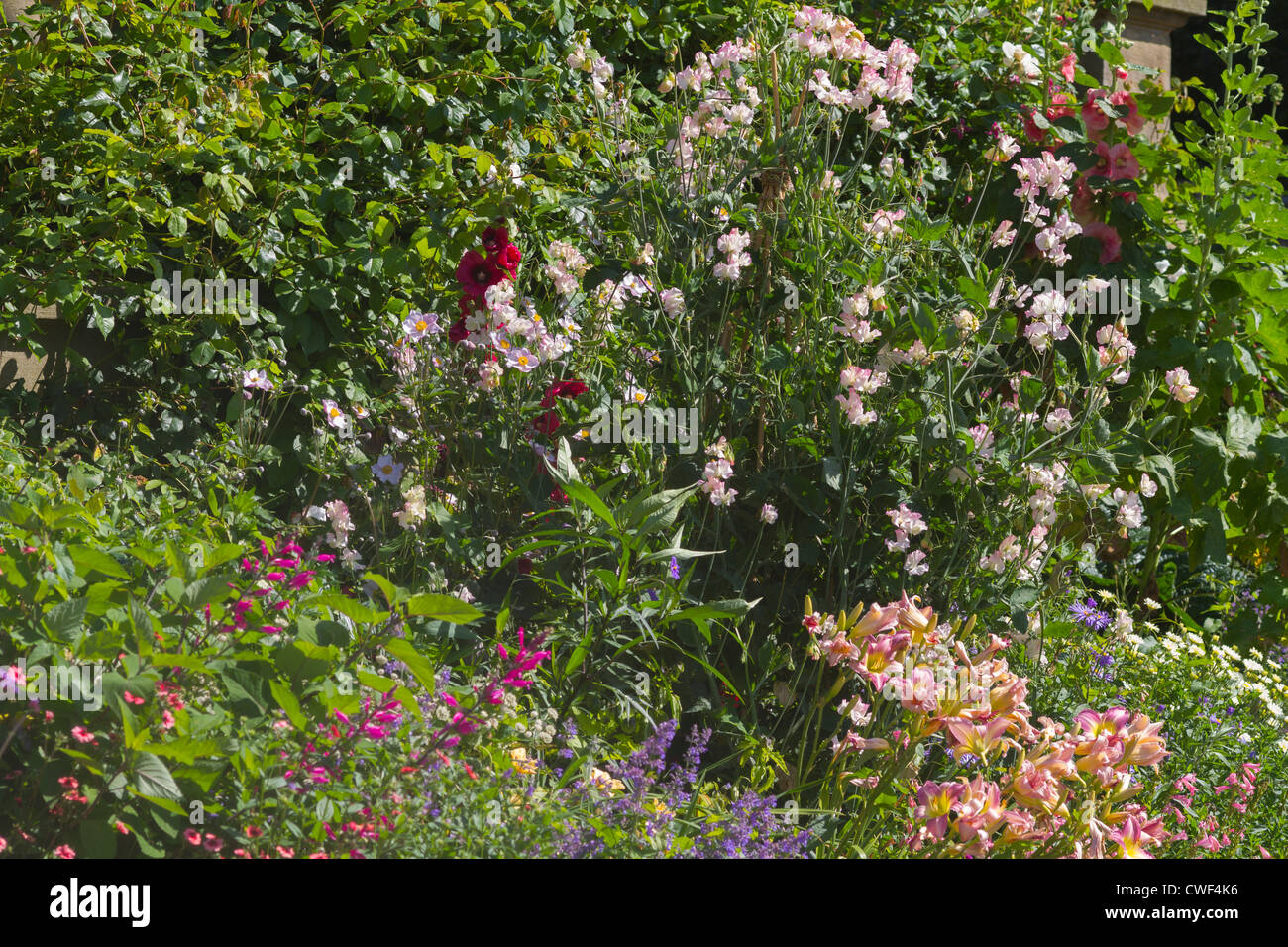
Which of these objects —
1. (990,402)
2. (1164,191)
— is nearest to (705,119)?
(990,402)

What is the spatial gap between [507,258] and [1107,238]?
2082mm

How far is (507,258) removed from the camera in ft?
10.0

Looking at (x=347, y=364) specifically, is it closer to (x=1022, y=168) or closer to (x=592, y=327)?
(x=592, y=327)

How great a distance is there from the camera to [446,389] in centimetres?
292

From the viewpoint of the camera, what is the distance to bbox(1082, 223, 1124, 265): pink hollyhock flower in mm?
3898

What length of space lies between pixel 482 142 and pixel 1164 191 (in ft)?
9.31

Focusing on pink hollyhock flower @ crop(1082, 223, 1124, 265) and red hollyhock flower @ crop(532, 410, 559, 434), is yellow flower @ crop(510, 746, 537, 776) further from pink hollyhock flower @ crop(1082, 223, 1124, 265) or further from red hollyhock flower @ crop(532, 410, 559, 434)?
pink hollyhock flower @ crop(1082, 223, 1124, 265)

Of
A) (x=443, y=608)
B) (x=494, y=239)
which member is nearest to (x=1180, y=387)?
(x=494, y=239)

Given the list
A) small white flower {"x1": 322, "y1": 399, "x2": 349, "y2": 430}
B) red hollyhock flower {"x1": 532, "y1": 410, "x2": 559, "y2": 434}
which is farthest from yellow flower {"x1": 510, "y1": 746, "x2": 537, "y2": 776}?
Answer: small white flower {"x1": 322, "y1": 399, "x2": 349, "y2": 430}

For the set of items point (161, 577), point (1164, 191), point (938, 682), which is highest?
point (1164, 191)

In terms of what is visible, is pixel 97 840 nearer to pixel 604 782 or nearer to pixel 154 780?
pixel 154 780

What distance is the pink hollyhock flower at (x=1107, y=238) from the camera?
3.90 metres

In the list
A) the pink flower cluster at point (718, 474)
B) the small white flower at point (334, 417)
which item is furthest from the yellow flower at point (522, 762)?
the small white flower at point (334, 417)

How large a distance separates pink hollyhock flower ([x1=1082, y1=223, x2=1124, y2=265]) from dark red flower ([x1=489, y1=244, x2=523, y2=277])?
199cm
